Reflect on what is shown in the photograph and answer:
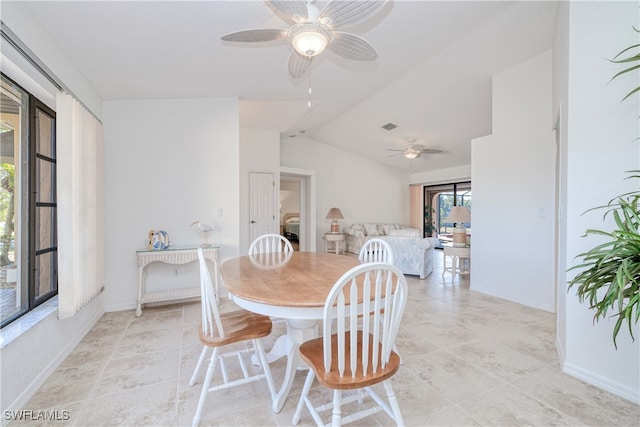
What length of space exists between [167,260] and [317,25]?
276 centimetres

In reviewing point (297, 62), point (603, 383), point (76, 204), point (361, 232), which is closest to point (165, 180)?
point (76, 204)

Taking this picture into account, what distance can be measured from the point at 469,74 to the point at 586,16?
6.25 feet

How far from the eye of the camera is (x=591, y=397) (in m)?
1.71

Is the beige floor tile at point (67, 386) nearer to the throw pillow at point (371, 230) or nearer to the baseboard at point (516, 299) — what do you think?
the baseboard at point (516, 299)

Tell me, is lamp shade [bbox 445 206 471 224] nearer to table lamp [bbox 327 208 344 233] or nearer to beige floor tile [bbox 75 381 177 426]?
table lamp [bbox 327 208 344 233]

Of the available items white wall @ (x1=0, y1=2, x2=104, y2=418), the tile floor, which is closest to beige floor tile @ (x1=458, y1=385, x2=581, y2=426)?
the tile floor

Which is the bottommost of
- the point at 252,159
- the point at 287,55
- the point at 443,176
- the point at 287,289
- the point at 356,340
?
the point at 356,340

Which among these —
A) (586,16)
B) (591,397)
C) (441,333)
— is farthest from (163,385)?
(586,16)

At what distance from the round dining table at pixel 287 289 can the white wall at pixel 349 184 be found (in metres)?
4.88

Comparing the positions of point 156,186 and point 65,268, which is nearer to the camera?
point 65,268

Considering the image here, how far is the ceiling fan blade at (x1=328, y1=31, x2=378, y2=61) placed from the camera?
1835mm

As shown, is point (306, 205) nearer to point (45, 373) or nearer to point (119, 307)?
point (119, 307)

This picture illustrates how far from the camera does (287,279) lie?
171cm

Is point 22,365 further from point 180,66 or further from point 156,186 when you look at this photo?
point 180,66
